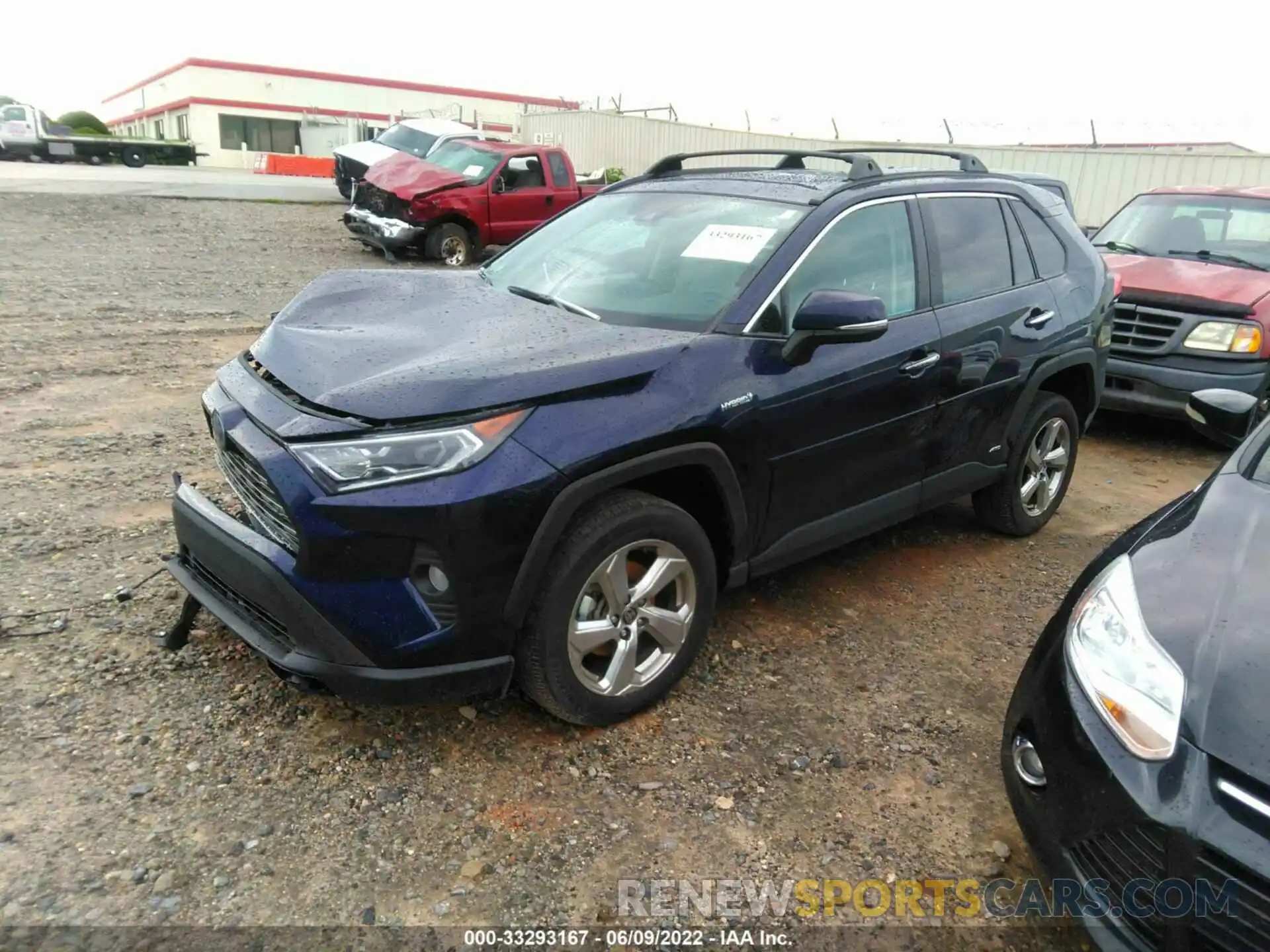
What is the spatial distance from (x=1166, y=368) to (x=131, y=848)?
666cm

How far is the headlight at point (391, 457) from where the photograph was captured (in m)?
2.51

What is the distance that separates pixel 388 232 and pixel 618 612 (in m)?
10.7

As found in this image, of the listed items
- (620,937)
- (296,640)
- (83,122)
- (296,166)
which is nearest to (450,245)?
(296,640)

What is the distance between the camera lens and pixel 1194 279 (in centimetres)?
664

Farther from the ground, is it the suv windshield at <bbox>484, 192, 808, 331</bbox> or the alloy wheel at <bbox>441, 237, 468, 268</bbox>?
the suv windshield at <bbox>484, 192, 808, 331</bbox>

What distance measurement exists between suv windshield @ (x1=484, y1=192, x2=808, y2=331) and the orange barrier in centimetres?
3132

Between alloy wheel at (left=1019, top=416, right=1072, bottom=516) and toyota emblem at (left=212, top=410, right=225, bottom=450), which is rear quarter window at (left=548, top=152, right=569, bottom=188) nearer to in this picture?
alloy wheel at (left=1019, top=416, right=1072, bottom=516)

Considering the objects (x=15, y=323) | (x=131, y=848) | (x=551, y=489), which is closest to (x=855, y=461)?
(x=551, y=489)

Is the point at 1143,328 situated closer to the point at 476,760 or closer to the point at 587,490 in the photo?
the point at 587,490

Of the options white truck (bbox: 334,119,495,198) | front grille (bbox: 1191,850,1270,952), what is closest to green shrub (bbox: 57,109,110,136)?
white truck (bbox: 334,119,495,198)

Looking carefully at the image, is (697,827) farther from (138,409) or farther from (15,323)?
(15,323)

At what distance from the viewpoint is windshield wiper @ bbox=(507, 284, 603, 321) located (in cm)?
336

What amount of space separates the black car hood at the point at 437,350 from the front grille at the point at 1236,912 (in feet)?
6.21

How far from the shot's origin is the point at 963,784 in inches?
116
